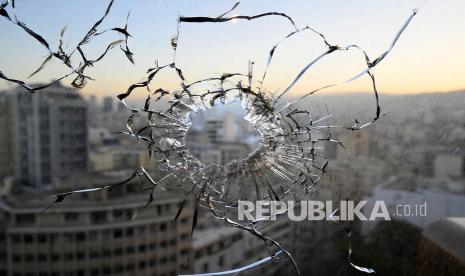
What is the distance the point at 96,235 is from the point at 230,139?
1.41 feet

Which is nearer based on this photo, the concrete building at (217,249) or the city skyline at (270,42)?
the city skyline at (270,42)

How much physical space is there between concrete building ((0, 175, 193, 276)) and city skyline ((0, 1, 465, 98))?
283mm

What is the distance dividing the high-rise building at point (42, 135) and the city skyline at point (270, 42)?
47 mm

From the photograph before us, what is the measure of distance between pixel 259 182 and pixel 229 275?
0.27 m

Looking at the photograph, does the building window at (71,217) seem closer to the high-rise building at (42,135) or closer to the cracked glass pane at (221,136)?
the high-rise building at (42,135)

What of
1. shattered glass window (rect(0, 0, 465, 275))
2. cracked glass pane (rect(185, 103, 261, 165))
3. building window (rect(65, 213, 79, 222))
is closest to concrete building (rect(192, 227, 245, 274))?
shattered glass window (rect(0, 0, 465, 275))

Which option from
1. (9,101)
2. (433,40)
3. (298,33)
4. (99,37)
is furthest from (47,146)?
(433,40)

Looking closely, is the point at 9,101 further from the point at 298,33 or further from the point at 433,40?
the point at 433,40

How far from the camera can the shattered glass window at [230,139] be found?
0.95 meters

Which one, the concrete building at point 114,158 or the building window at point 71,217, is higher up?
the concrete building at point 114,158

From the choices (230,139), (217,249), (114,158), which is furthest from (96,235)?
(230,139)

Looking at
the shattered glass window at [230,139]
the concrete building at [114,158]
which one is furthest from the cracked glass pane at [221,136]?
the concrete building at [114,158]

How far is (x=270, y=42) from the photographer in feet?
3.25

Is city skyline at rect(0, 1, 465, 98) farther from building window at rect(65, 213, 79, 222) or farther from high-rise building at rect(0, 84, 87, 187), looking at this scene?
building window at rect(65, 213, 79, 222)
